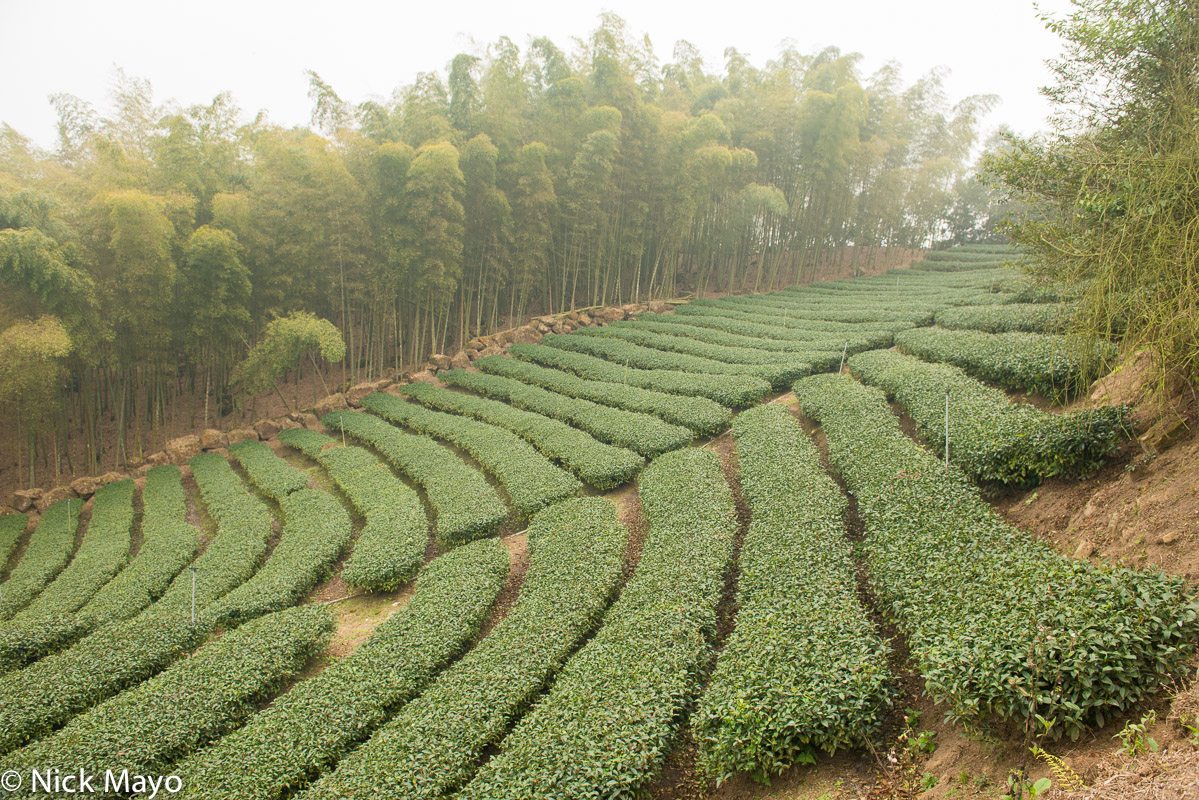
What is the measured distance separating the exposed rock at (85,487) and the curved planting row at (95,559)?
522 millimetres

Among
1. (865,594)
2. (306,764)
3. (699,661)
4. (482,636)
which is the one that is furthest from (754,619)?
(306,764)

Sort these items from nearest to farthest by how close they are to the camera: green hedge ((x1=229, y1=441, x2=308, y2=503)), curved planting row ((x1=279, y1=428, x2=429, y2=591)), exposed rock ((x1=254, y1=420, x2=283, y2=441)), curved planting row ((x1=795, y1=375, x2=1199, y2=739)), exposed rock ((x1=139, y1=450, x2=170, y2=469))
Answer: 1. curved planting row ((x1=795, y1=375, x2=1199, y2=739))
2. curved planting row ((x1=279, y1=428, x2=429, y2=591))
3. green hedge ((x1=229, y1=441, x2=308, y2=503))
4. exposed rock ((x1=139, y1=450, x2=170, y2=469))
5. exposed rock ((x1=254, y1=420, x2=283, y2=441))

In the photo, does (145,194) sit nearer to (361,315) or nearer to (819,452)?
(361,315)

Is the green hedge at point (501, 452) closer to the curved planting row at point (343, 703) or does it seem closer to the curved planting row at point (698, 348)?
the curved planting row at point (343, 703)

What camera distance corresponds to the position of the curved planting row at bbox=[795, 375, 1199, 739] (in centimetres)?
403

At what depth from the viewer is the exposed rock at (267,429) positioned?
19109 mm

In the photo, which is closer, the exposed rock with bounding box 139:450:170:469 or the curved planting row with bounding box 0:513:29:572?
the curved planting row with bounding box 0:513:29:572

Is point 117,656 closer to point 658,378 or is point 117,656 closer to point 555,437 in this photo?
point 555,437

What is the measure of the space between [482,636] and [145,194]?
15147 millimetres

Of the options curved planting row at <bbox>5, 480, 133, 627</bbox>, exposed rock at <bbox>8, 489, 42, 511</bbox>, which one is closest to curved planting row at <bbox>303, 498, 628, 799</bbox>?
curved planting row at <bbox>5, 480, 133, 627</bbox>

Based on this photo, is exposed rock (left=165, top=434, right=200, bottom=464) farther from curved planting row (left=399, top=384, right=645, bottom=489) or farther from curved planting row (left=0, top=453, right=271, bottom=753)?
curved planting row (left=0, top=453, right=271, bottom=753)

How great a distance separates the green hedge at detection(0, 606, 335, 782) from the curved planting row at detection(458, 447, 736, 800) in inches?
138

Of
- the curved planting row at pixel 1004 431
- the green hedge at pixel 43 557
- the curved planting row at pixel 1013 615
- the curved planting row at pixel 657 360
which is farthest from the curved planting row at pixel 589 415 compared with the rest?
the green hedge at pixel 43 557

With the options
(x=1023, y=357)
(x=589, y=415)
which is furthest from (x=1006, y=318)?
(x=589, y=415)
